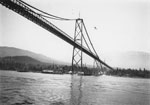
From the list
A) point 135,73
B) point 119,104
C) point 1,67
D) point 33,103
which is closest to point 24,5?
point 33,103

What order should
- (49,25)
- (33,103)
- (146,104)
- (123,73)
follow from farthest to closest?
(123,73)
(49,25)
(146,104)
(33,103)

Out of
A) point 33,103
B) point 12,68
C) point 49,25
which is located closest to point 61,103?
point 33,103

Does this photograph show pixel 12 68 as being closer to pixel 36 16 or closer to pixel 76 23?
pixel 76 23

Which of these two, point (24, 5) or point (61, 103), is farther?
point (24, 5)

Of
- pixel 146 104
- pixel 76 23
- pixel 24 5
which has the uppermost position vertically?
pixel 76 23

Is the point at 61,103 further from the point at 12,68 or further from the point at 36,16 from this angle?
the point at 12,68

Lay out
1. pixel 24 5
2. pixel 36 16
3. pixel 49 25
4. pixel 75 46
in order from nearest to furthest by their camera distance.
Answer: pixel 24 5 → pixel 36 16 → pixel 49 25 → pixel 75 46

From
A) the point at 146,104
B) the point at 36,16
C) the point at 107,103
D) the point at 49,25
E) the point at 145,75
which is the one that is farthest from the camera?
the point at 145,75

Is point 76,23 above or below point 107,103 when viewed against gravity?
above

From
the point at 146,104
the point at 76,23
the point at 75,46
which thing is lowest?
the point at 146,104
